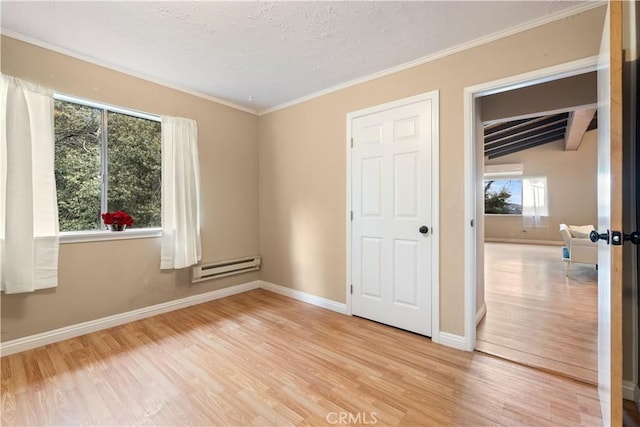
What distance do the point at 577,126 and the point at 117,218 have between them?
876cm

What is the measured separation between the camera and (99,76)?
105 inches

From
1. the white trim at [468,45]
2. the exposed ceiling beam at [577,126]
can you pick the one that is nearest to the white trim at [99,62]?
the white trim at [468,45]

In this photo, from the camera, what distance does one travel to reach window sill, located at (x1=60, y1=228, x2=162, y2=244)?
2.53 m

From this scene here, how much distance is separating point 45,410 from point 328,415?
1690 mm

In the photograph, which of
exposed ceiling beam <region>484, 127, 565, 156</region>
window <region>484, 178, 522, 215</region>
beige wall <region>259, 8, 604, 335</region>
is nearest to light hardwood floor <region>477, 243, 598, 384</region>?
beige wall <region>259, 8, 604, 335</region>

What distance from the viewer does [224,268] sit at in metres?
3.67

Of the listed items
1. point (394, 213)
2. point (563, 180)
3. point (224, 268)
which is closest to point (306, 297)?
point (224, 268)

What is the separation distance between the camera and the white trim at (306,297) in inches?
128

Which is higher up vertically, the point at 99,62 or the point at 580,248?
the point at 99,62

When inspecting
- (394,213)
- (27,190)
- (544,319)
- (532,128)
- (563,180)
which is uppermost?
(532,128)

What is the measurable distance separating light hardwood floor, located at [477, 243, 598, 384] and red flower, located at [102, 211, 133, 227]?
3.57 meters

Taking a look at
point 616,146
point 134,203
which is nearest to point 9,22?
point 134,203

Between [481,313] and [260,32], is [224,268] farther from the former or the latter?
[481,313]

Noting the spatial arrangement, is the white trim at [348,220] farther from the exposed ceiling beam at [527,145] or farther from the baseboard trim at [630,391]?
the exposed ceiling beam at [527,145]
